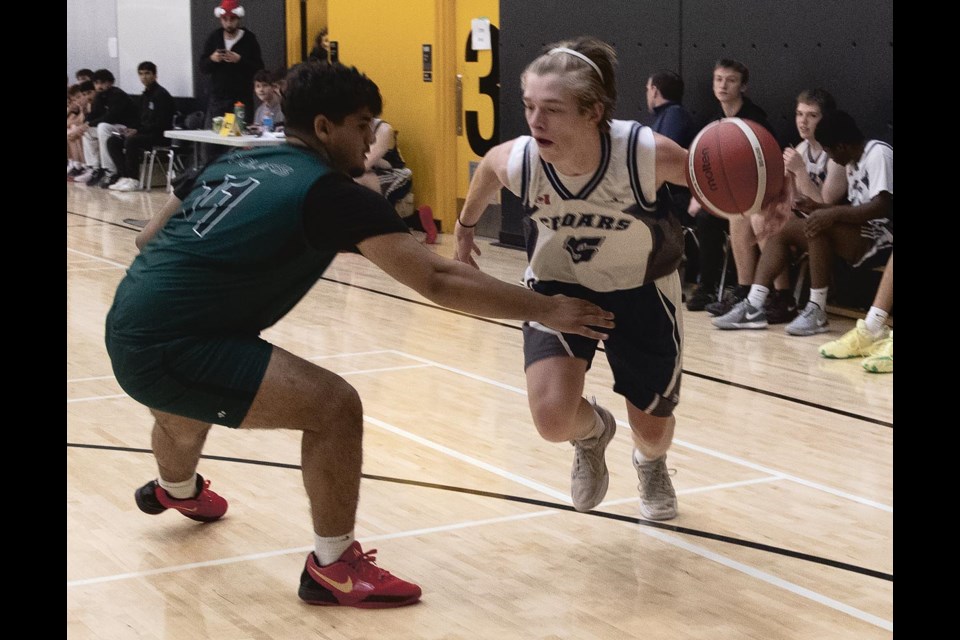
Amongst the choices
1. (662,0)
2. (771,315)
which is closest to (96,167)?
(662,0)

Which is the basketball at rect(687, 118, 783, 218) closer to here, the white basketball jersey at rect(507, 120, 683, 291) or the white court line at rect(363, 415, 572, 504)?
the white basketball jersey at rect(507, 120, 683, 291)

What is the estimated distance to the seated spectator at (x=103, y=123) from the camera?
1653 centimetres

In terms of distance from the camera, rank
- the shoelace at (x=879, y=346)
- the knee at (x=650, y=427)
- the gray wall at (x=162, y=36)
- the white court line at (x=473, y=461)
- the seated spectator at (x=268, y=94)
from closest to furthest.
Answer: the knee at (x=650, y=427) < the white court line at (x=473, y=461) < the shoelace at (x=879, y=346) < the seated spectator at (x=268, y=94) < the gray wall at (x=162, y=36)

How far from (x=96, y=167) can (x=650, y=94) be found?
409 inches

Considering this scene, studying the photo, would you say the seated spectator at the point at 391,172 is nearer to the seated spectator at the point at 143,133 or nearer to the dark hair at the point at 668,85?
the dark hair at the point at 668,85

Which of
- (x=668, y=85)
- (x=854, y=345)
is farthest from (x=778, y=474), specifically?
(x=668, y=85)

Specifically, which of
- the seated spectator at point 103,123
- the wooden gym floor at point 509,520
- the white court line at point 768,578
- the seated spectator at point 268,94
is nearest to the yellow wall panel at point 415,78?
the seated spectator at point 268,94

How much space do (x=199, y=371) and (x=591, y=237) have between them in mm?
1269

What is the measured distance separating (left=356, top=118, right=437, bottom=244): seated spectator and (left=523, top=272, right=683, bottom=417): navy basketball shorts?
744 cm

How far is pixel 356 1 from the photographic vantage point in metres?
13.5

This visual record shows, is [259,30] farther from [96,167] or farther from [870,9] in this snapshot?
[870,9]

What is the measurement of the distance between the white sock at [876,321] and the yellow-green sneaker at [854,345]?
0.07ft

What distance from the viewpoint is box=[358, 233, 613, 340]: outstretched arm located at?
3213 mm

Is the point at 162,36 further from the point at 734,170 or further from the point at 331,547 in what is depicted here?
the point at 331,547
